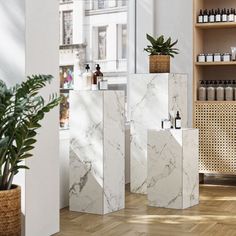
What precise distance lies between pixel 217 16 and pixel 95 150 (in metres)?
2.65

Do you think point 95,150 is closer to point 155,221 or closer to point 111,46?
point 155,221

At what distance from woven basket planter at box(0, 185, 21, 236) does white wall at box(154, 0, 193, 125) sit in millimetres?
3891

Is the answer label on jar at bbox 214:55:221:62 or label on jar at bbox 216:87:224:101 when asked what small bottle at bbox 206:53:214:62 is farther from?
label on jar at bbox 216:87:224:101

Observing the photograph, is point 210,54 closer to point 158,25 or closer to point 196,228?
point 158,25

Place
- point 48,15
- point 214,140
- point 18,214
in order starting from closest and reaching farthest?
point 18,214
point 48,15
point 214,140

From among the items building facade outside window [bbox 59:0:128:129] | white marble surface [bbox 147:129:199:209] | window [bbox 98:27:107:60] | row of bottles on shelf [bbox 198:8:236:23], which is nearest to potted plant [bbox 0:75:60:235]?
building facade outside window [bbox 59:0:128:129]

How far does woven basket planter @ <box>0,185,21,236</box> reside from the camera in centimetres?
329

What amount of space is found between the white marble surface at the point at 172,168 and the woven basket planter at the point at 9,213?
2.18 metres

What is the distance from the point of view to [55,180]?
4.37 meters

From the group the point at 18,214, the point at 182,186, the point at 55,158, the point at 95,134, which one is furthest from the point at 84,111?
the point at 18,214

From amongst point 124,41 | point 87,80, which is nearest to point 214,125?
point 124,41

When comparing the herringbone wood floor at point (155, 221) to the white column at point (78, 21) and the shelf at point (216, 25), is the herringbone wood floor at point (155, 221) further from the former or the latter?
the shelf at point (216, 25)

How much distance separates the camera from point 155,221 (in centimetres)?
473

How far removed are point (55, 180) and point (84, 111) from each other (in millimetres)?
880
